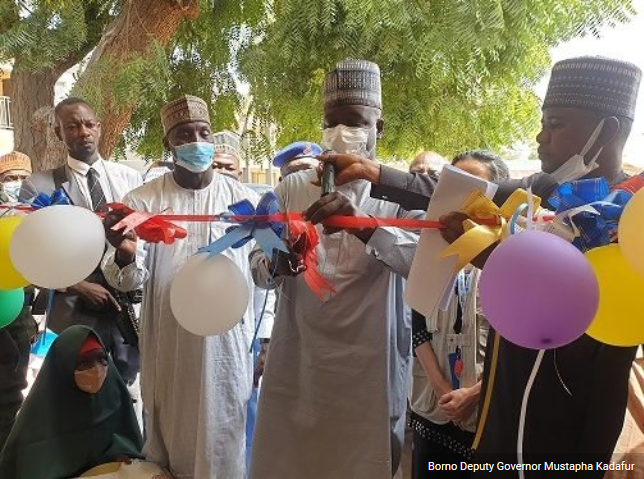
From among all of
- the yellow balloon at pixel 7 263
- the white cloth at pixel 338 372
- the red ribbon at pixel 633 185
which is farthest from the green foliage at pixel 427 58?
the yellow balloon at pixel 7 263

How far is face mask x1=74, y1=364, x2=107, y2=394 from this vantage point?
2769 mm

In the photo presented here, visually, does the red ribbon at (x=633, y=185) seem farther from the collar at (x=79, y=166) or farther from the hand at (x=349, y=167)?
the collar at (x=79, y=166)

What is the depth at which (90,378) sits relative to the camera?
9.11 ft

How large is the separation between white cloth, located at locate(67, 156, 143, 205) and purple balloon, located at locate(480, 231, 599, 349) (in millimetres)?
2747

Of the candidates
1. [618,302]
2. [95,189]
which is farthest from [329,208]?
[95,189]

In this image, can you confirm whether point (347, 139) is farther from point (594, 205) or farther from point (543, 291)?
point (543, 291)

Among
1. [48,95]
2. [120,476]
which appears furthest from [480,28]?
[48,95]

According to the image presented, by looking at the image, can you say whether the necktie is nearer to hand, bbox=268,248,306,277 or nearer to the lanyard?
hand, bbox=268,248,306,277

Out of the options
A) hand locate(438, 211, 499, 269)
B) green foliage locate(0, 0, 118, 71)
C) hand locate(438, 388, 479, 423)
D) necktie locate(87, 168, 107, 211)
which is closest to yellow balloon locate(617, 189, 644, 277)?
hand locate(438, 211, 499, 269)

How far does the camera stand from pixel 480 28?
142 inches

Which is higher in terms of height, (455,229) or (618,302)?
(455,229)

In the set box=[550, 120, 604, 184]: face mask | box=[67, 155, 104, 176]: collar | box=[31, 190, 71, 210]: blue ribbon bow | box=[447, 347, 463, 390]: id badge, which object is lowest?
box=[447, 347, 463, 390]: id badge

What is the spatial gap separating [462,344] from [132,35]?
12.1 feet

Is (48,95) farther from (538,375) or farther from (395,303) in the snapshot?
(538,375)
